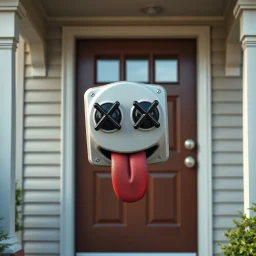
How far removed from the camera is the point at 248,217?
9.80 ft

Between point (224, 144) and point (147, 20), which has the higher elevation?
point (147, 20)

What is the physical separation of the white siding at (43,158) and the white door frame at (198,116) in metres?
0.07

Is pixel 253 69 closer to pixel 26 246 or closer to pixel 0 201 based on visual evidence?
pixel 0 201

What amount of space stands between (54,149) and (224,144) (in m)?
1.35

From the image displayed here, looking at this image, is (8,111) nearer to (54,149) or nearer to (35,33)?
(35,33)

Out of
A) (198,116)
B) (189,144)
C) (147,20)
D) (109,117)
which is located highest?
(147,20)

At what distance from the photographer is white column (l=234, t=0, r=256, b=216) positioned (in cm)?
300

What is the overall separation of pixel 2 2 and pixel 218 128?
6.36 feet

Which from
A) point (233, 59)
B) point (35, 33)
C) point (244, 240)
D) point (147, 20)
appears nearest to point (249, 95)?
point (244, 240)

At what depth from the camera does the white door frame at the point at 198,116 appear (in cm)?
398

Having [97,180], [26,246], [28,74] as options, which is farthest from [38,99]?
[26,246]

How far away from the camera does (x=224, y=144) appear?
402 centimetres

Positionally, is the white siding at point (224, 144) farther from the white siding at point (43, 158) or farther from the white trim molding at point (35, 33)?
the white trim molding at point (35, 33)

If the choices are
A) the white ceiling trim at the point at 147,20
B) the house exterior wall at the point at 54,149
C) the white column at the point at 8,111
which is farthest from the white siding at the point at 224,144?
the white column at the point at 8,111
